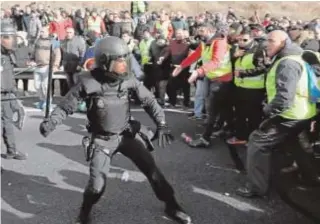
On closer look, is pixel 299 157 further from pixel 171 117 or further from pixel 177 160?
pixel 171 117

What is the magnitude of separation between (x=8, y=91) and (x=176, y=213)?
125 inches

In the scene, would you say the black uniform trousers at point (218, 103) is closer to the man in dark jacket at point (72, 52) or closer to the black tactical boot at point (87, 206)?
the black tactical boot at point (87, 206)

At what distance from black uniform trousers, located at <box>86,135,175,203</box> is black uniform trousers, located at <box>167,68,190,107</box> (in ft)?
18.8

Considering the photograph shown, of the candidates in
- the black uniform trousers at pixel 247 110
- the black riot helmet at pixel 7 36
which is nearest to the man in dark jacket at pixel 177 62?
the black uniform trousers at pixel 247 110

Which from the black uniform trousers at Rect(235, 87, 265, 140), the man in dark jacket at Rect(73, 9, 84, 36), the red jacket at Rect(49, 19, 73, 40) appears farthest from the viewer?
the man in dark jacket at Rect(73, 9, 84, 36)

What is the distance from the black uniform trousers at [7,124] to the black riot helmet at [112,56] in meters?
2.72

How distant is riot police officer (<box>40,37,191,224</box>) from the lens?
476 cm

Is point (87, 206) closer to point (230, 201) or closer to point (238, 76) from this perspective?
point (230, 201)

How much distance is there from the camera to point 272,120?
523 centimetres

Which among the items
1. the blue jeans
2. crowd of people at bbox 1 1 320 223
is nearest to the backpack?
crowd of people at bbox 1 1 320 223

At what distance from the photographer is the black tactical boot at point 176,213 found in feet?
16.4

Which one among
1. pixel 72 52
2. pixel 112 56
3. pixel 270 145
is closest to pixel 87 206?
pixel 112 56

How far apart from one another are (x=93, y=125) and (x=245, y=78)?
2.86 metres

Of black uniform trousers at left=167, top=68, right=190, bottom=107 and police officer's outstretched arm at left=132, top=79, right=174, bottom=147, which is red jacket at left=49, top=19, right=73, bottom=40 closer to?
black uniform trousers at left=167, top=68, right=190, bottom=107
